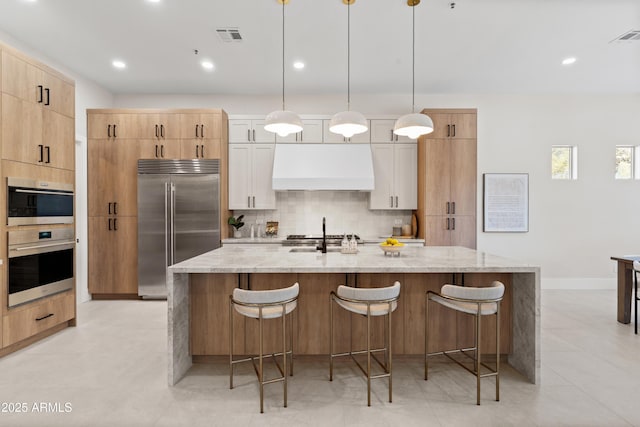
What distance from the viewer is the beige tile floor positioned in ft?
6.83

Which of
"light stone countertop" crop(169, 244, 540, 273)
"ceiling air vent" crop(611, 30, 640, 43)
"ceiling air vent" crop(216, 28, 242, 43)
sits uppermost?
"ceiling air vent" crop(611, 30, 640, 43)

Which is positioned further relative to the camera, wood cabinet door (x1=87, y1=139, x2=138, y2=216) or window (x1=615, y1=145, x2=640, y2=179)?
window (x1=615, y1=145, x2=640, y2=179)

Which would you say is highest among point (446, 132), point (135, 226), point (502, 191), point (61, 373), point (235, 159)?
point (446, 132)

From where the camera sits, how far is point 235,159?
5.13 m

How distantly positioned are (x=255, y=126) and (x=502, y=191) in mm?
4134

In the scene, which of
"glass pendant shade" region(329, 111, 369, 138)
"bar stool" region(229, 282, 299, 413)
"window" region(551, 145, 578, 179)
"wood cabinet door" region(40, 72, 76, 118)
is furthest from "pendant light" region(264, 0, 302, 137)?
"window" region(551, 145, 578, 179)

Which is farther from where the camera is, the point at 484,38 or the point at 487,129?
the point at 487,129

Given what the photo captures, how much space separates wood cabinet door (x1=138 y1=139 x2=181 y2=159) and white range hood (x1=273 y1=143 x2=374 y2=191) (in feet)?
4.71

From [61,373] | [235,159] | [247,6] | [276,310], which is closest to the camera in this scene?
[276,310]

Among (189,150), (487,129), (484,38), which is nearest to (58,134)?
(189,150)

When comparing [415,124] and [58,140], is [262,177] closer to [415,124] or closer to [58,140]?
[58,140]

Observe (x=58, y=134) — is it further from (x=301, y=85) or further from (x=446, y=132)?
(x=446, y=132)

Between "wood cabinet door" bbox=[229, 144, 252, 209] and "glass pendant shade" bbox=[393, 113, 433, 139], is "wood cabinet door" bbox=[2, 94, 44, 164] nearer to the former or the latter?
"wood cabinet door" bbox=[229, 144, 252, 209]

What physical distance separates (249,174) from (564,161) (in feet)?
17.1
